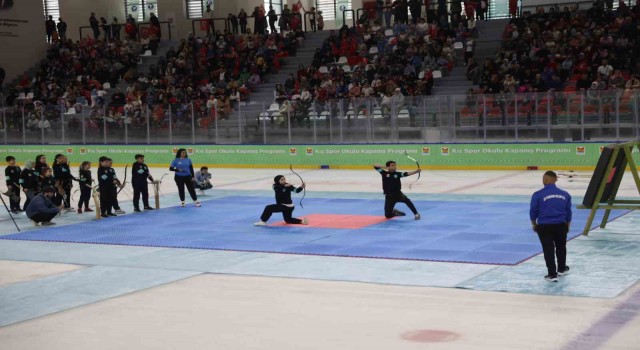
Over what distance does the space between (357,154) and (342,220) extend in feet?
45.4

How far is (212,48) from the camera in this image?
46344 millimetres

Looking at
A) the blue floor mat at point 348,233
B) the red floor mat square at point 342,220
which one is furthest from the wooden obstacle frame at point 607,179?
the red floor mat square at point 342,220

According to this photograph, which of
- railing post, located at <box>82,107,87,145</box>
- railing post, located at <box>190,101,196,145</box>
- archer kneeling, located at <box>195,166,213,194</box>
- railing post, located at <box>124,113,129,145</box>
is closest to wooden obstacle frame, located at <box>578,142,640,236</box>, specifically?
archer kneeling, located at <box>195,166,213,194</box>

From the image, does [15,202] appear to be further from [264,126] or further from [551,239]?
[551,239]

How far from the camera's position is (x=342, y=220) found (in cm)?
2108

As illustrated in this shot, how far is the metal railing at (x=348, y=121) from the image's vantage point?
1208 inches

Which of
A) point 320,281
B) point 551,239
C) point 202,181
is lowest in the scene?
point 320,281

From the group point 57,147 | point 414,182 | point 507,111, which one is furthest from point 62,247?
point 57,147

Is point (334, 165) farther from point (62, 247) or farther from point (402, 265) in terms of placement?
point (402, 265)

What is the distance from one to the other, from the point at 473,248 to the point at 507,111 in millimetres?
15757

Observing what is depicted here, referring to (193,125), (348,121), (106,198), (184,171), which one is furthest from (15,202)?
(348,121)

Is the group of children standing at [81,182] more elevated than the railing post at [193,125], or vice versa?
the railing post at [193,125]

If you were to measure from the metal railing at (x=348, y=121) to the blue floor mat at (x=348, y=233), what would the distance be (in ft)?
29.3

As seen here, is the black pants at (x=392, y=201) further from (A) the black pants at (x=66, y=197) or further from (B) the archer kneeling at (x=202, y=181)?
(A) the black pants at (x=66, y=197)
